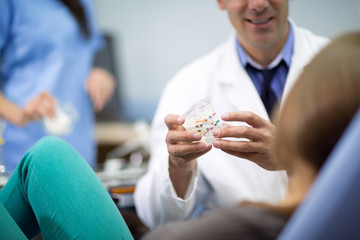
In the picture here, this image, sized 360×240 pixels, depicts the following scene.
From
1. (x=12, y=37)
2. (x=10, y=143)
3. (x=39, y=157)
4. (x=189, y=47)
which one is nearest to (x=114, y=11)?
(x=189, y=47)

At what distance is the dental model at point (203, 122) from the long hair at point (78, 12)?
149 centimetres

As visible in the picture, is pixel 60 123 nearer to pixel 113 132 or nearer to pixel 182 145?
pixel 113 132

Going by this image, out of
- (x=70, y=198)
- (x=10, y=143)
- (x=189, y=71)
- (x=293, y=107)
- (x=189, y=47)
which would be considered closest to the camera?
(x=293, y=107)

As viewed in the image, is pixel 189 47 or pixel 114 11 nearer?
pixel 189 47

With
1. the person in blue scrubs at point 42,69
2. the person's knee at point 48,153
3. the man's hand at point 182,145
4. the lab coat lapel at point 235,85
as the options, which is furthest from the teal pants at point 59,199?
the person in blue scrubs at point 42,69

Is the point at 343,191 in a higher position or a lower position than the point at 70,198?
higher

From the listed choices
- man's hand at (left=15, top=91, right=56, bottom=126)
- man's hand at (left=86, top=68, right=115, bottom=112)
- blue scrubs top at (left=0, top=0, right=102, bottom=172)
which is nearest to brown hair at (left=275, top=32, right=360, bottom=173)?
man's hand at (left=15, top=91, right=56, bottom=126)

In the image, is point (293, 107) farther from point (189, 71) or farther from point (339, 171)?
point (189, 71)

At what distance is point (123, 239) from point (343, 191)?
544mm

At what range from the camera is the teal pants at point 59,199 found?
865 mm

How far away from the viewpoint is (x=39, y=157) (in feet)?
3.11

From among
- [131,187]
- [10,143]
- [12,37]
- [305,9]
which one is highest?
[305,9]

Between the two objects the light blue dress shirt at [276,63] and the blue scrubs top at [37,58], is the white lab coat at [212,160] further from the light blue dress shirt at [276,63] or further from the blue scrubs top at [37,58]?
the blue scrubs top at [37,58]

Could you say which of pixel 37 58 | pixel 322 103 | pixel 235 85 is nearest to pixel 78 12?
pixel 37 58
